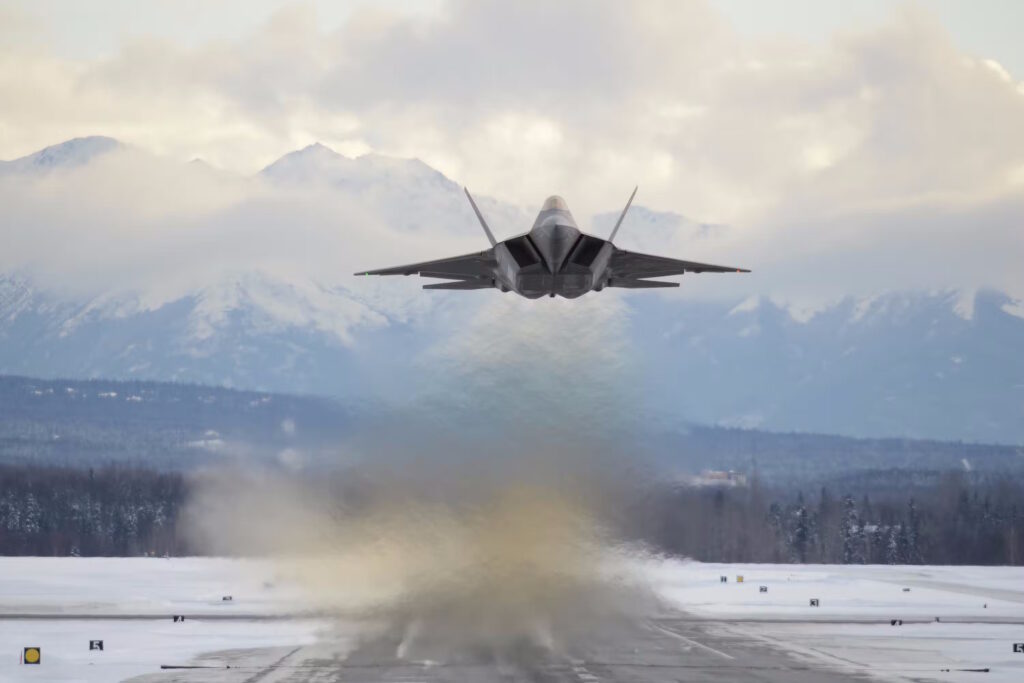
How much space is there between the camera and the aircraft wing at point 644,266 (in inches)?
1291

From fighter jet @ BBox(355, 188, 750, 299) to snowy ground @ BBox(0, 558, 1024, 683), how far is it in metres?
13.4

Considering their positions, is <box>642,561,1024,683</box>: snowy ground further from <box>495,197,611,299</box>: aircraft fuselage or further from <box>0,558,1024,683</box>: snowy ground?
<box>495,197,611,299</box>: aircraft fuselage

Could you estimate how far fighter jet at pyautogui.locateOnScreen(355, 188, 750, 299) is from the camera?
29312mm

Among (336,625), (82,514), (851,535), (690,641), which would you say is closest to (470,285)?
(690,641)

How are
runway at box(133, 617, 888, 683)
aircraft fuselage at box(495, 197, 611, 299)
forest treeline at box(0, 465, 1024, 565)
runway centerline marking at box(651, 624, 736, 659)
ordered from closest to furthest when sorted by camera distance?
aircraft fuselage at box(495, 197, 611, 299) < runway at box(133, 617, 888, 683) < runway centerline marking at box(651, 624, 736, 659) < forest treeline at box(0, 465, 1024, 565)

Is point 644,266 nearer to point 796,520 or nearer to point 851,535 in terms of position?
Answer: point 796,520

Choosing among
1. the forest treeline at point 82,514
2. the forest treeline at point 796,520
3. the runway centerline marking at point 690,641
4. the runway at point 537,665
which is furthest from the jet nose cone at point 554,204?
the forest treeline at point 82,514

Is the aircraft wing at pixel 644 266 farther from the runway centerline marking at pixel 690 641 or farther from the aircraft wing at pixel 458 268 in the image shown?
the runway centerline marking at pixel 690 641

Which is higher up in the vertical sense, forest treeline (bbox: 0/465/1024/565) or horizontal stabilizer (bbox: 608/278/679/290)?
horizontal stabilizer (bbox: 608/278/679/290)

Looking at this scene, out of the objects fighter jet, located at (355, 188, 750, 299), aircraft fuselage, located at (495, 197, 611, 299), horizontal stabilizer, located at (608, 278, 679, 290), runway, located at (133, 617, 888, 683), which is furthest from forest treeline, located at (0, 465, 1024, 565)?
aircraft fuselage, located at (495, 197, 611, 299)

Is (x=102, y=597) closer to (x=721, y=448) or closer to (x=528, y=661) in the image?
(x=721, y=448)

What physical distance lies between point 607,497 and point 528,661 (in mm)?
7060

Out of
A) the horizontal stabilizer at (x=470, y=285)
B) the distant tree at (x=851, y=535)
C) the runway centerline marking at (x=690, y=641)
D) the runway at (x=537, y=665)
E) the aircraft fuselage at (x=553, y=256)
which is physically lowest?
the runway centerline marking at (x=690, y=641)

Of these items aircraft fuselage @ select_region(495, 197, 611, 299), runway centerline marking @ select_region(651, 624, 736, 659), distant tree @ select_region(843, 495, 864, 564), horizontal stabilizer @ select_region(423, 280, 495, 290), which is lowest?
runway centerline marking @ select_region(651, 624, 736, 659)
